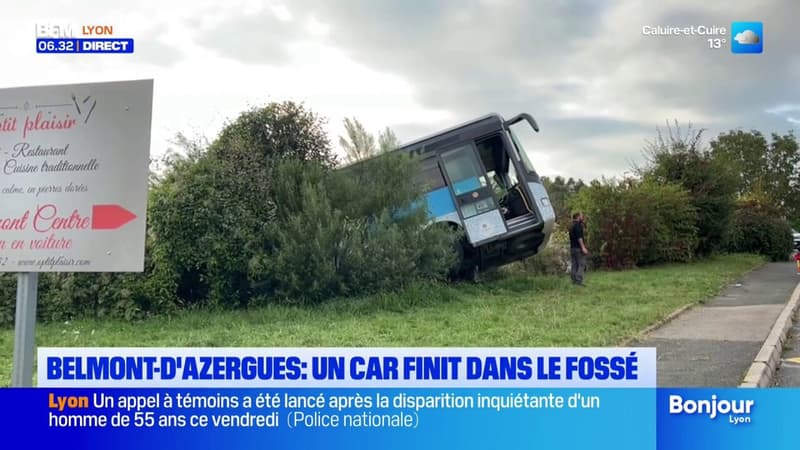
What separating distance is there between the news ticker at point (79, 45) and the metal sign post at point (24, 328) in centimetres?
97

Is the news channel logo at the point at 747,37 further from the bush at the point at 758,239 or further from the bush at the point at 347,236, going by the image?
the bush at the point at 758,239

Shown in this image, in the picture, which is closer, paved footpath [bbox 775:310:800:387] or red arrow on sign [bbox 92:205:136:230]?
→ red arrow on sign [bbox 92:205:136:230]

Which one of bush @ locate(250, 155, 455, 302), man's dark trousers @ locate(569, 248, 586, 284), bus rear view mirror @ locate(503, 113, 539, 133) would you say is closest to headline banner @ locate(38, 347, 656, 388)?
bus rear view mirror @ locate(503, 113, 539, 133)

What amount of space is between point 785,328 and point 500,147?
2992mm

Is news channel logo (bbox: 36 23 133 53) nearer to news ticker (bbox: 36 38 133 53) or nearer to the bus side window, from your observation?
Result: news ticker (bbox: 36 38 133 53)

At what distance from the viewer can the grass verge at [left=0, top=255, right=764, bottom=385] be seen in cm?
360

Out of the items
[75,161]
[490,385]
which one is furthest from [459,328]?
[75,161]

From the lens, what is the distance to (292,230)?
20.0 feet

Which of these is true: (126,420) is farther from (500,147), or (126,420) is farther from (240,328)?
(500,147)

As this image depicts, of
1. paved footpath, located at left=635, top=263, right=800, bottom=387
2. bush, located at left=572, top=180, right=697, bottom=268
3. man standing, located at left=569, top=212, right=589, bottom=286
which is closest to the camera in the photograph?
paved footpath, located at left=635, top=263, right=800, bottom=387

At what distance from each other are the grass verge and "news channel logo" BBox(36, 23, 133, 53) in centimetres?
132

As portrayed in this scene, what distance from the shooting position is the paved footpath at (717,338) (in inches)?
135

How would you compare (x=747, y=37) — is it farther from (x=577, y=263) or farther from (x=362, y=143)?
(x=577, y=263)

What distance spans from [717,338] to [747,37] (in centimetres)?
252
